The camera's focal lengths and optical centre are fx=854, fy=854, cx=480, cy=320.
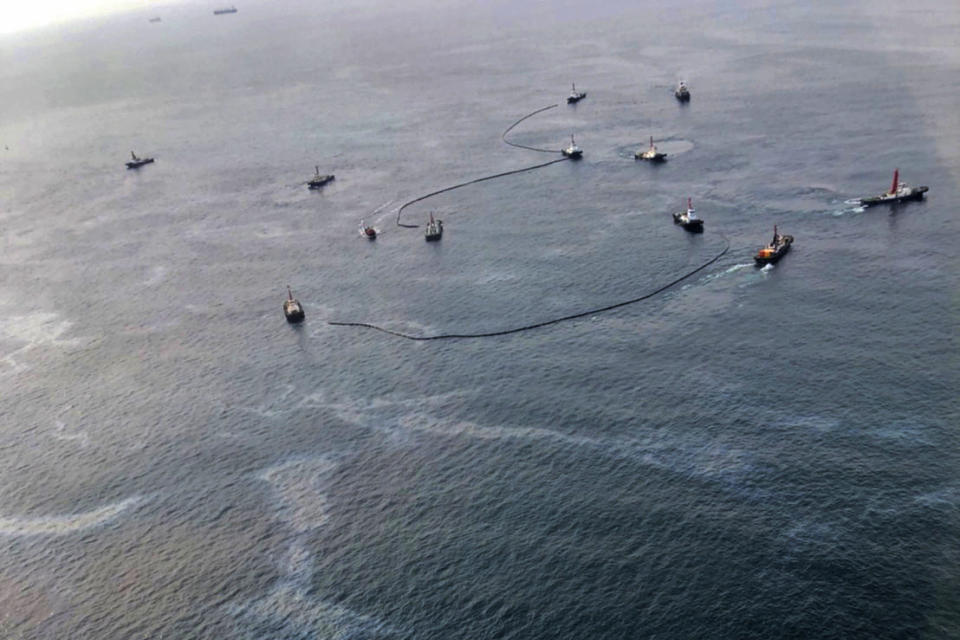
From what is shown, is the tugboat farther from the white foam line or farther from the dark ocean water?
the white foam line

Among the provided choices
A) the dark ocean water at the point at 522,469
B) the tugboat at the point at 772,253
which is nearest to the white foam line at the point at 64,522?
the dark ocean water at the point at 522,469

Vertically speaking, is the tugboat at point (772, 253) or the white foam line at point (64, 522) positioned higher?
the tugboat at point (772, 253)

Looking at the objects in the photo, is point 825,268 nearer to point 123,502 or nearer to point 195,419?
Result: point 195,419

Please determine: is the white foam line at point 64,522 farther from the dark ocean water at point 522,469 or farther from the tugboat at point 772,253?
the tugboat at point 772,253

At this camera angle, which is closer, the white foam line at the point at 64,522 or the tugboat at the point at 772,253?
the white foam line at the point at 64,522

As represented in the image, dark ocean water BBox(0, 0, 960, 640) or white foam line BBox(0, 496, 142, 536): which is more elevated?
→ dark ocean water BBox(0, 0, 960, 640)

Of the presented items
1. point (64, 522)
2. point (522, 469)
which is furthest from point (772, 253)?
point (64, 522)

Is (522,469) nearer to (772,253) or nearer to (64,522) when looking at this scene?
(64,522)

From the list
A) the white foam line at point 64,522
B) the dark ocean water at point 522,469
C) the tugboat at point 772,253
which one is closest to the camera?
the dark ocean water at point 522,469

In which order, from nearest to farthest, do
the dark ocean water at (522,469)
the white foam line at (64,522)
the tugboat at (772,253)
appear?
the dark ocean water at (522,469)
the white foam line at (64,522)
the tugboat at (772,253)

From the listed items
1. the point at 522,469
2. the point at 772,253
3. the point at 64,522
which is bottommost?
the point at 64,522

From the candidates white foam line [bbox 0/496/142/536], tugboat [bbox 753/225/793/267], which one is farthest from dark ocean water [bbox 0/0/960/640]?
tugboat [bbox 753/225/793/267]

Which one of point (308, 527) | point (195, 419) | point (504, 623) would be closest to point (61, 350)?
point (195, 419)
